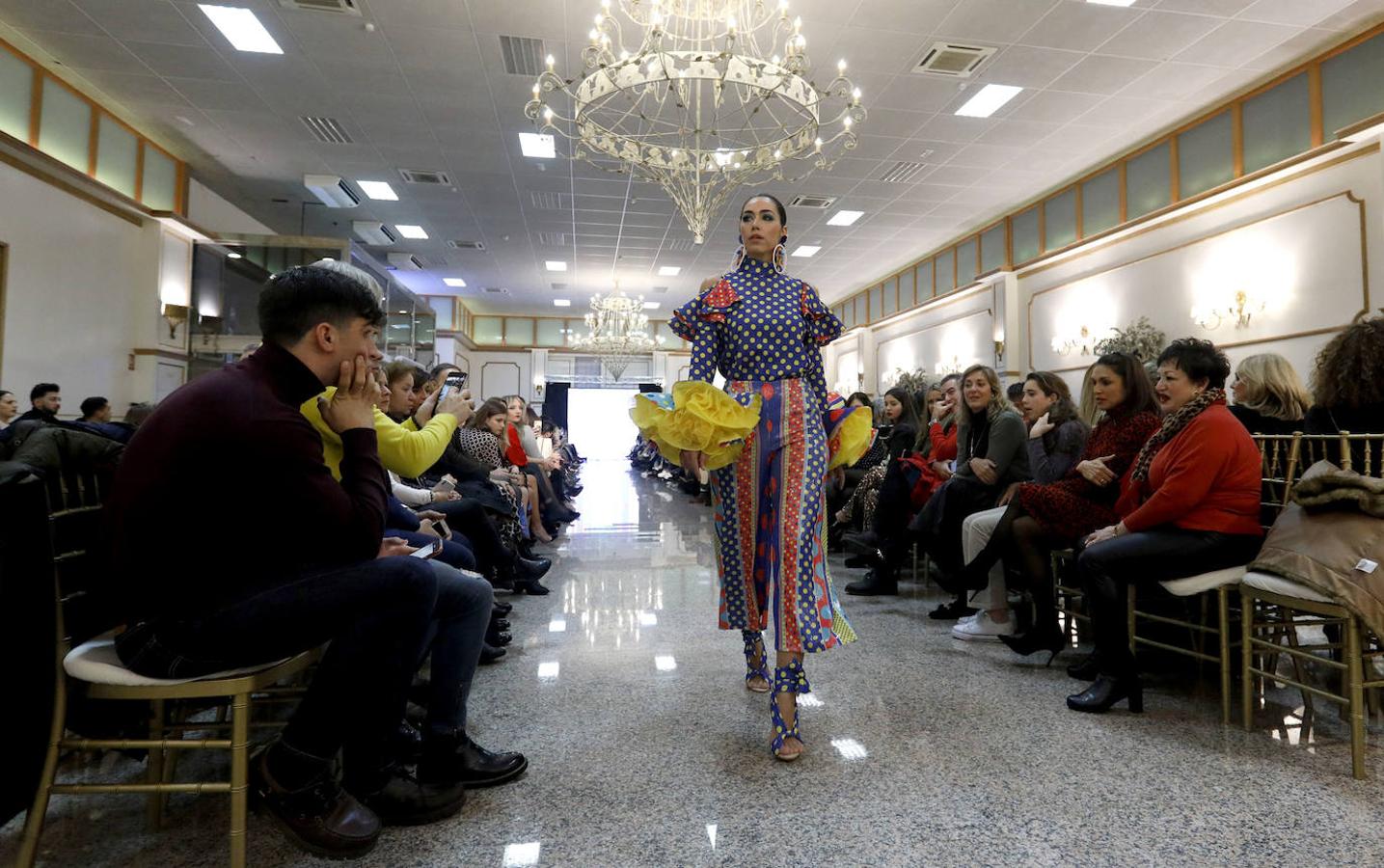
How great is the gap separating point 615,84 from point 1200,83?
561 centimetres

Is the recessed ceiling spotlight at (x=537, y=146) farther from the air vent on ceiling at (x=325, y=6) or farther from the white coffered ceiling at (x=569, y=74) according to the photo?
the air vent on ceiling at (x=325, y=6)

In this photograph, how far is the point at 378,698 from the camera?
56.1 inches

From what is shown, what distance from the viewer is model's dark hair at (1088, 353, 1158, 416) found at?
2805 millimetres

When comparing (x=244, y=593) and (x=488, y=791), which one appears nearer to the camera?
(x=244, y=593)

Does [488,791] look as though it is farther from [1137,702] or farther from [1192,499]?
[1192,499]

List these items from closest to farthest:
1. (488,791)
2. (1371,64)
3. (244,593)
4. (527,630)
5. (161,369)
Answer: (244,593), (488,791), (527,630), (1371,64), (161,369)

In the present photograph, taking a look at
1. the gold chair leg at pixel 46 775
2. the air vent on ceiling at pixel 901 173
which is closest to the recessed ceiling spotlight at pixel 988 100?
the air vent on ceiling at pixel 901 173

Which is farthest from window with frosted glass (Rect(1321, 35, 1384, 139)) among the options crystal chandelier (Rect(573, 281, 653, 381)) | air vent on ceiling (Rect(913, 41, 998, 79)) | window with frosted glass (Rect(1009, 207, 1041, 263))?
crystal chandelier (Rect(573, 281, 653, 381))

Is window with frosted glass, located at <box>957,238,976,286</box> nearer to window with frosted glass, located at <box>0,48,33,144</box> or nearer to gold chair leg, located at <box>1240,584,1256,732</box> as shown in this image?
gold chair leg, located at <box>1240,584,1256,732</box>

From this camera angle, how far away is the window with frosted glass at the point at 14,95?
584cm

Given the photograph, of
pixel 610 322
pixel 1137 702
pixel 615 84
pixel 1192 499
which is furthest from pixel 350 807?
pixel 610 322

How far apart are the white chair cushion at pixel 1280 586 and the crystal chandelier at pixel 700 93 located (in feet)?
12.0

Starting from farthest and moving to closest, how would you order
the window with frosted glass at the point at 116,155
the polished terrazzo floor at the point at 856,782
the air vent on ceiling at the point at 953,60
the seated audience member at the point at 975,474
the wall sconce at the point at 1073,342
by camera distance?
the wall sconce at the point at 1073,342
the window with frosted glass at the point at 116,155
the air vent on ceiling at the point at 953,60
the seated audience member at the point at 975,474
the polished terrazzo floor at the point at 856,782

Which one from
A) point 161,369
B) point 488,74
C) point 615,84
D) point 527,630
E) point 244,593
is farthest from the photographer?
point 161,369
